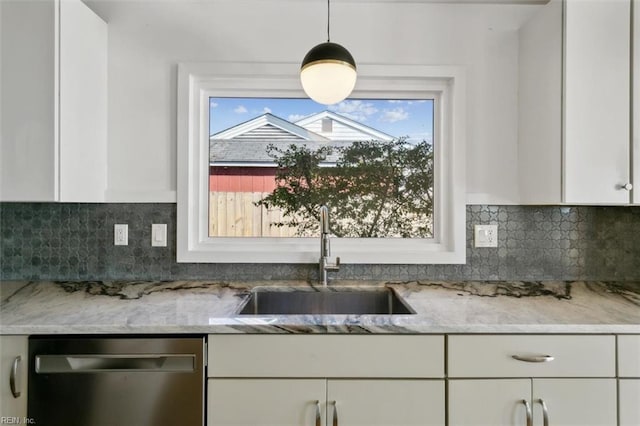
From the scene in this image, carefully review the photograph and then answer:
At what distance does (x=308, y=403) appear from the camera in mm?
1169

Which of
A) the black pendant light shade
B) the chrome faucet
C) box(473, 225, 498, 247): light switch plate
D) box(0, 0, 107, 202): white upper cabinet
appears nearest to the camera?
the black pendant light shade

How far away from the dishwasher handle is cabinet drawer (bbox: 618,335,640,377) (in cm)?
149

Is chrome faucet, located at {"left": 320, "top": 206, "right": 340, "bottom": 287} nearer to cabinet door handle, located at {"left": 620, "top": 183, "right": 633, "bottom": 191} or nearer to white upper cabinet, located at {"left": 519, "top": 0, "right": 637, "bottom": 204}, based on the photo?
white upper cabinet, located at {"left": 519, "top": 0, "right": 637, "bottom": 204}

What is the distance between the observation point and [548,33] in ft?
5.08

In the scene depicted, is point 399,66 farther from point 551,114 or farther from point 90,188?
point 90,188

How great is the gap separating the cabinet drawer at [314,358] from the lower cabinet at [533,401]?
0.13m

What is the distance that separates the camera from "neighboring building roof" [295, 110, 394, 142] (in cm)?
187

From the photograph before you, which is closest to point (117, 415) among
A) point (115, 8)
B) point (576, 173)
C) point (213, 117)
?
point (213, 117)

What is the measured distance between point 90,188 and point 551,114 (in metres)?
2.20

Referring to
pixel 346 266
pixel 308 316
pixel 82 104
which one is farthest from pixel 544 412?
pixel 82 104

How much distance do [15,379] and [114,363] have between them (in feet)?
1.06

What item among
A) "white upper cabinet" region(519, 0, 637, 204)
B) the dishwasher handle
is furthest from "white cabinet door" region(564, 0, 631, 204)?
the dishwasher handle

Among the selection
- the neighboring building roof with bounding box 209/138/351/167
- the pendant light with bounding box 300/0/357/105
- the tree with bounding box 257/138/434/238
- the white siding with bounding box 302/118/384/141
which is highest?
the pendant light with bounding box 300/0/357/105

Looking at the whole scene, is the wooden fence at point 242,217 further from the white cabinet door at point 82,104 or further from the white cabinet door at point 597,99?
the white cabinet door at point 597,99
